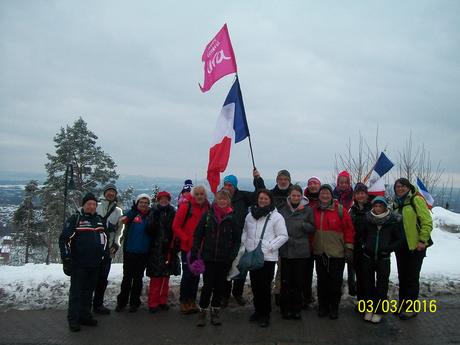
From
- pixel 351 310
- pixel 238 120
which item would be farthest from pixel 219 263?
pixel 238 120

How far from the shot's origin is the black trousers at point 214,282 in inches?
203

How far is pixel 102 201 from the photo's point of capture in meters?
6.03

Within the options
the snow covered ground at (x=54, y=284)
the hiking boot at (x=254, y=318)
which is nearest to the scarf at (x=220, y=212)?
the hiking boot at (x=254, y=318)

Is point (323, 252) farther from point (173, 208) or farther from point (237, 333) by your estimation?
point (173, 208)

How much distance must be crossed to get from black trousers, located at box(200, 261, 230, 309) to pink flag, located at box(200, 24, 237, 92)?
3.79 m

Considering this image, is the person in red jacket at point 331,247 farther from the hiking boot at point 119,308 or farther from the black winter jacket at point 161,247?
the hiking boot at point 119,308

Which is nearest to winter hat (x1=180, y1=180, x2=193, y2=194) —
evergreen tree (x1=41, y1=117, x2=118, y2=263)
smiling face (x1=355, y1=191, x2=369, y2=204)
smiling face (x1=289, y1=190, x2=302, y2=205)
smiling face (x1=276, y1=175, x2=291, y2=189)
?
smiling face (x1=276, y1=175, x2=291, y2=189)

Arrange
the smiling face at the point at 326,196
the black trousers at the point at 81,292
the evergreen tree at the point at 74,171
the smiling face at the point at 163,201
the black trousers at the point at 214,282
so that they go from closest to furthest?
the black trousers at the point at 81,292 → the black trousers at the point at 214,282 → the smiling face at the point at 326,196 → the smiling face at the point at 163,201 → the evergreen tree at the point at 74,171

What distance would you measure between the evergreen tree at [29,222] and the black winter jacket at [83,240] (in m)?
30.8

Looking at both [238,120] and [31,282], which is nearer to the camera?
[31,282]

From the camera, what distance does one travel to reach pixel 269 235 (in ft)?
17.0

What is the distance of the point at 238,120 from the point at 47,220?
28.3 meters

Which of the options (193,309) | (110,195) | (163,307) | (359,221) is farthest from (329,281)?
(110,195)

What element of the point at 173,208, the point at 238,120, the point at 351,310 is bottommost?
the point at 351,310
